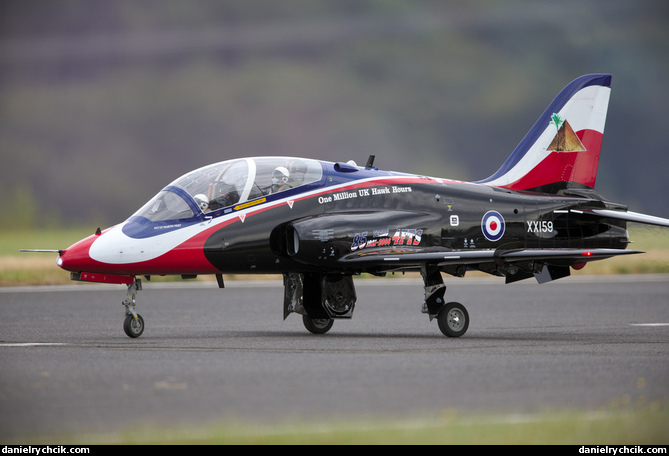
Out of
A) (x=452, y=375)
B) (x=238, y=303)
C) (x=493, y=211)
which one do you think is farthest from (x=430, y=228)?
(x=238, y=303)

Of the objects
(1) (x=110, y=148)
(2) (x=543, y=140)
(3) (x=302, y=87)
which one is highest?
(3) (x=302, y=87)

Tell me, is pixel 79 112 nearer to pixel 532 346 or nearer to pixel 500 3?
pixel 500 3

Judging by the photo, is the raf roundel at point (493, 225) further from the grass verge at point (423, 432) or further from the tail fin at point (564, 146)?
the grass verge at point (423, 432)

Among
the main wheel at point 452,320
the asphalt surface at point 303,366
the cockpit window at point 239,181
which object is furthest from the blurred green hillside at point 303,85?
the main wheel at point 452,320

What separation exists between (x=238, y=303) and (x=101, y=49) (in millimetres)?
81448

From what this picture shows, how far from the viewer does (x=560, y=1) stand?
109875 millimetres

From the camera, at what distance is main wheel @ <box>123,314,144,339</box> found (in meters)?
14.1

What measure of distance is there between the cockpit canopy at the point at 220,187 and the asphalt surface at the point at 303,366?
2037 millimetres

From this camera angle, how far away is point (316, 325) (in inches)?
631

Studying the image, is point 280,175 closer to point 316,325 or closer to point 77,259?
point 316,325

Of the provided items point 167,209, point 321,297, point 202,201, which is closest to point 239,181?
point 202,201

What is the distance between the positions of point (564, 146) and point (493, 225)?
3.02 metres

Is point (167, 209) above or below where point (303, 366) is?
above

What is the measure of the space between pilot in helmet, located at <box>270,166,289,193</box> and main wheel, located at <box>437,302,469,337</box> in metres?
3.29
